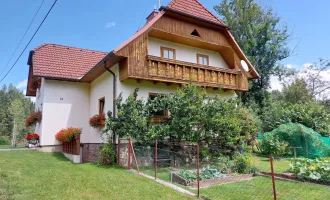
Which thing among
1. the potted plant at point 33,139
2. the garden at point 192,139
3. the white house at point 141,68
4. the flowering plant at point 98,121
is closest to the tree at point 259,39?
the white house at point 141,68

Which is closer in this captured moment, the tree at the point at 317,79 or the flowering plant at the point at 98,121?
the flowering plant at the point at 98,121

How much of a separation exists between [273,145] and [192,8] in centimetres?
815

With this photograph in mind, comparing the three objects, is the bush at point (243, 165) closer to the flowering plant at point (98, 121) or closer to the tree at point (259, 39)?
the flowering plant at point (98, 121)

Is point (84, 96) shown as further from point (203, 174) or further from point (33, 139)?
point (203, 174)

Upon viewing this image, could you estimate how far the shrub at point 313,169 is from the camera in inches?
275

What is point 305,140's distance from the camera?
40.1 feet

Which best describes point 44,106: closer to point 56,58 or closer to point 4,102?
point 56,58

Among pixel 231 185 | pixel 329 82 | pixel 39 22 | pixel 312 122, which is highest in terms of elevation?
pixel 329 82

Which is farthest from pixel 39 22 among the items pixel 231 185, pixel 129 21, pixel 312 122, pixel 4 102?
pixel 4 102

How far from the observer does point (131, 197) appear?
5336 millimetres

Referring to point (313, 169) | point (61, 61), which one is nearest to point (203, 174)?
point (313, 169)

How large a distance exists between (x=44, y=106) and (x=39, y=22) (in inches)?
200

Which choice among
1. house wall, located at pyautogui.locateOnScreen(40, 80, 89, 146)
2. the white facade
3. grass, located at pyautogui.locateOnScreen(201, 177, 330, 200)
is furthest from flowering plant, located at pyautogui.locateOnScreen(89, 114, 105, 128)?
grass, located at pyautogui.locateOnScreen(201, 177, 330, 200)

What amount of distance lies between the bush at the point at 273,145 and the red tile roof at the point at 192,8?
6701mm
